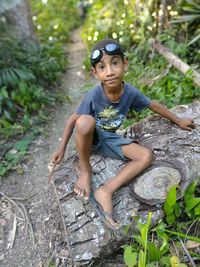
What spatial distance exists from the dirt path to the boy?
50cm

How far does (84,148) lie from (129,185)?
0.46 meters

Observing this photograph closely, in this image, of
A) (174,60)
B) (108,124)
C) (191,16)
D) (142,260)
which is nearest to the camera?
(142,260)

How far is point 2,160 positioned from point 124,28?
3.20 meters

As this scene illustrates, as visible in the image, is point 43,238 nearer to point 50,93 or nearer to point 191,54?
point 50,93

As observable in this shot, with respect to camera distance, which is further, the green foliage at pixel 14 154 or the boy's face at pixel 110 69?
the green foliage at pixel 14 154

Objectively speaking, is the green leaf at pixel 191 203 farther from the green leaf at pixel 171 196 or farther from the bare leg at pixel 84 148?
the bare leg at pixel 84 148

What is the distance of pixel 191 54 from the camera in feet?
17.2

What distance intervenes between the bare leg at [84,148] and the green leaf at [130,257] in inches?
20.4

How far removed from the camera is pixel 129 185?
292 centimetres

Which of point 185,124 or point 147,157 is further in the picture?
point 185,124

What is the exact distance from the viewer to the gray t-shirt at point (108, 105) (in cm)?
306

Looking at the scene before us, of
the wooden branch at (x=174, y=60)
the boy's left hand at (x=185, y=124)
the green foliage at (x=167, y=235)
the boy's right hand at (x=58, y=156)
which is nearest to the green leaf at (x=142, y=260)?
the green foliage at (x=167, y=235)

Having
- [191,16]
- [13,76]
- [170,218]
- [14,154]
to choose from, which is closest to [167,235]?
[170,218]

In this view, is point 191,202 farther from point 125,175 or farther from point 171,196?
point 125,175
